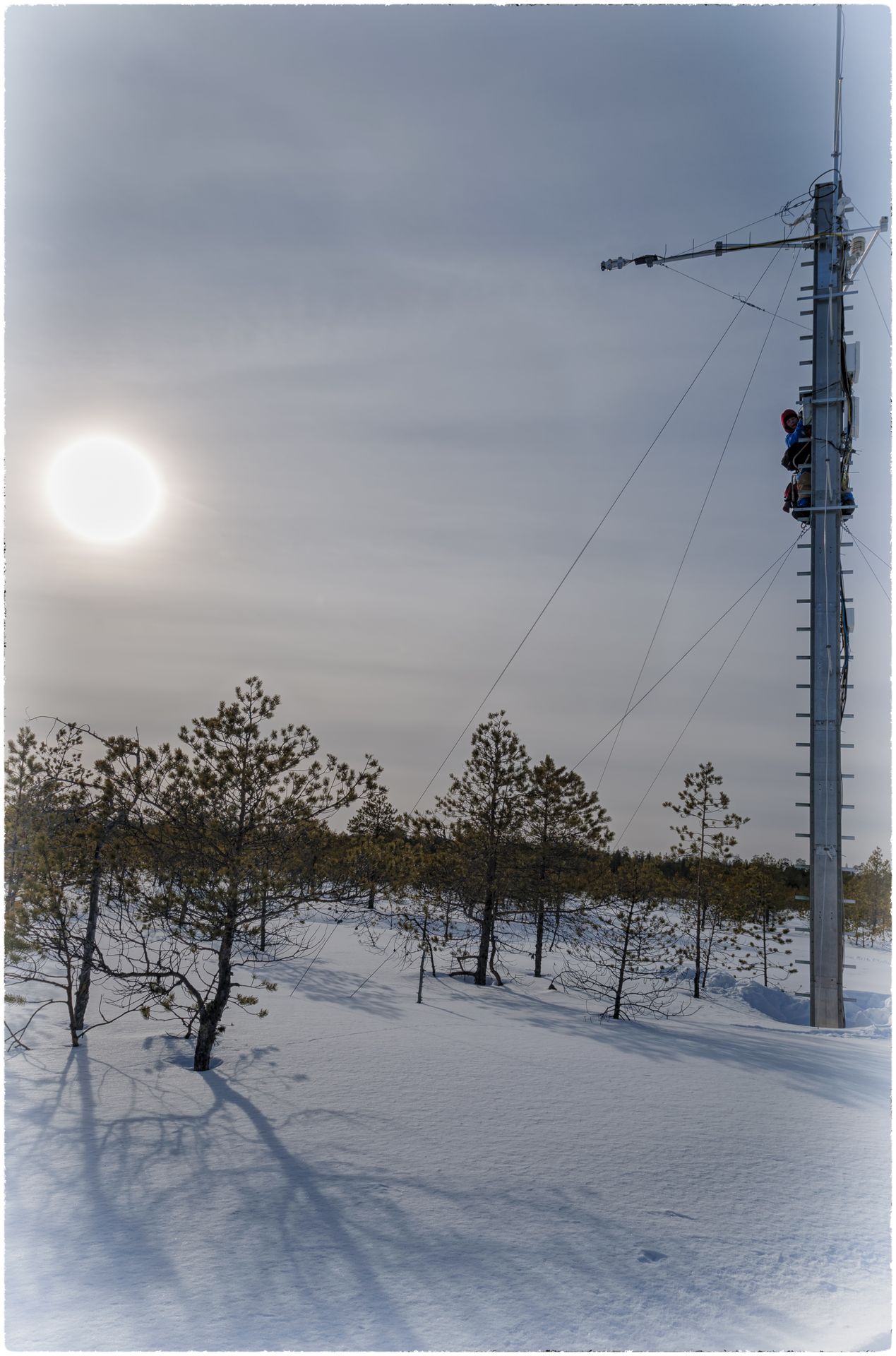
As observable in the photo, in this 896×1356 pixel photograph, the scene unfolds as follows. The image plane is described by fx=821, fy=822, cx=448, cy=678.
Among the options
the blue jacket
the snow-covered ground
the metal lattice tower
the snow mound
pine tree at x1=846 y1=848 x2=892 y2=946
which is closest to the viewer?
the snow-covered ground

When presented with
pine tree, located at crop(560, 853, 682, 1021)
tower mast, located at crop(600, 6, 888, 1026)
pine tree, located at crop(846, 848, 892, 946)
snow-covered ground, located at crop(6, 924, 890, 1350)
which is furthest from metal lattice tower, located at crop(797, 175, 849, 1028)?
pine tree, located at crop(846, 848, 892, 946)

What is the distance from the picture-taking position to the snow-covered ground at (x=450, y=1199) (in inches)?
172

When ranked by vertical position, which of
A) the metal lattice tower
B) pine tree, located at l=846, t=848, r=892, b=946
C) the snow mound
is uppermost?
the metal lattice tower

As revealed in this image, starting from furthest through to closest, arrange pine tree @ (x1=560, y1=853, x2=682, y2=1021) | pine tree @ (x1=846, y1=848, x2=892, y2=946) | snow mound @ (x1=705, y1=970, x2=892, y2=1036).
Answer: pine tree @ (x1=846, y1=848, x2=892, y2=946), snow mound @ (x1=705, y1=970, x2=892, y2=1036), pine tree @ (x1=560, y1=853, x2=682, y2=1021)

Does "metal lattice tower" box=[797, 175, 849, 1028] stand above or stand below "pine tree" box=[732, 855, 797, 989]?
above

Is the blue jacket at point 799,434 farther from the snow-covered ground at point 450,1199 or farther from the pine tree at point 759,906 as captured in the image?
the pine tree at point 759,906

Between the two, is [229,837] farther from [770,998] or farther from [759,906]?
[759,906]

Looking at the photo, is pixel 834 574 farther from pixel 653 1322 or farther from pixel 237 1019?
pixel 237 1019

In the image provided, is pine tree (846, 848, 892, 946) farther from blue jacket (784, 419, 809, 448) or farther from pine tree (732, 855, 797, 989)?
blue jacket (784, 419, 809, 448)

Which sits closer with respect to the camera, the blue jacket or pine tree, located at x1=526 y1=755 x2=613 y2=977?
the blue jacket

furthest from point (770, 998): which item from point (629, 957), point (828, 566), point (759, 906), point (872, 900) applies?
point (828, 566)

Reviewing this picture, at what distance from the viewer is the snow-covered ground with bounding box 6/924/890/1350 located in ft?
14.3

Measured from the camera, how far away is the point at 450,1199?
5.93 metres

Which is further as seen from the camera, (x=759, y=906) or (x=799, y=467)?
(x=759, y=906)
